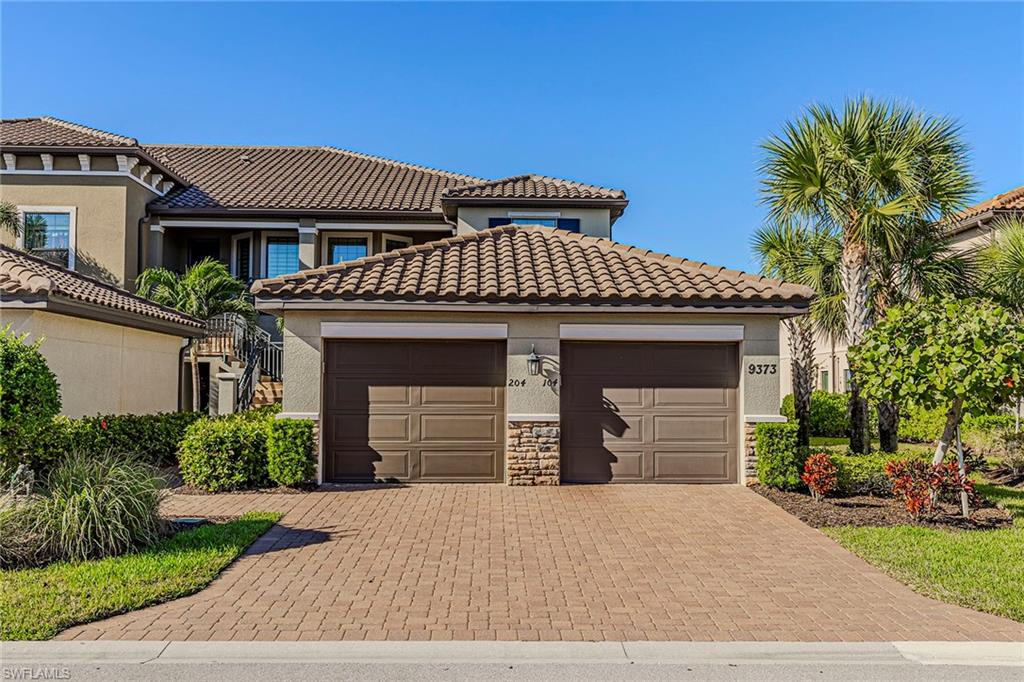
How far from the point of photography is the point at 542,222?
20.8 meters

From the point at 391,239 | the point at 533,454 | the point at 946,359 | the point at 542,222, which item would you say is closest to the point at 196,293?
the point at 391,239

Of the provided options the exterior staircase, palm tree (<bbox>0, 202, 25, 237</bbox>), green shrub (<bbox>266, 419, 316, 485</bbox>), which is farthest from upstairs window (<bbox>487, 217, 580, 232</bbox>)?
palm tree (<bbox>0, 202, 25, 237</bbox>)

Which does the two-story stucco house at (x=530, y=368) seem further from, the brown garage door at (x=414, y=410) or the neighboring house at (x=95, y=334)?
the neighboring house at (x=95, y=334)

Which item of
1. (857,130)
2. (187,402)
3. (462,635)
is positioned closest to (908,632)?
(462,635)

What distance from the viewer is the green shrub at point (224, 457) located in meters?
11.9

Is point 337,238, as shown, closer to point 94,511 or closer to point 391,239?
point 391,239

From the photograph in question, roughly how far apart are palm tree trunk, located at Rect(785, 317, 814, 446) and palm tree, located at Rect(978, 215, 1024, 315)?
12.6 feet

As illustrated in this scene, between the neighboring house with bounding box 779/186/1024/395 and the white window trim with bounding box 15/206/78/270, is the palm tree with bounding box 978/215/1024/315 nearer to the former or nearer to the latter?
the neighboring house with bounding box 779/186/1024/395

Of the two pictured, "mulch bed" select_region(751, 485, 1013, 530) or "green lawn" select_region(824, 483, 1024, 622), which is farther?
"mulch bed" select_region(751, 485, 1013, 530)

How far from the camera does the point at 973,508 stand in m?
10.5

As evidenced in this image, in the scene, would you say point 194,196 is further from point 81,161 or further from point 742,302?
point 742,302

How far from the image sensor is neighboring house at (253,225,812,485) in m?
12.5

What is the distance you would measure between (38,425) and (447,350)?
614 centimetres

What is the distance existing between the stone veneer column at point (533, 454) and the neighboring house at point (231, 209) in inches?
340
